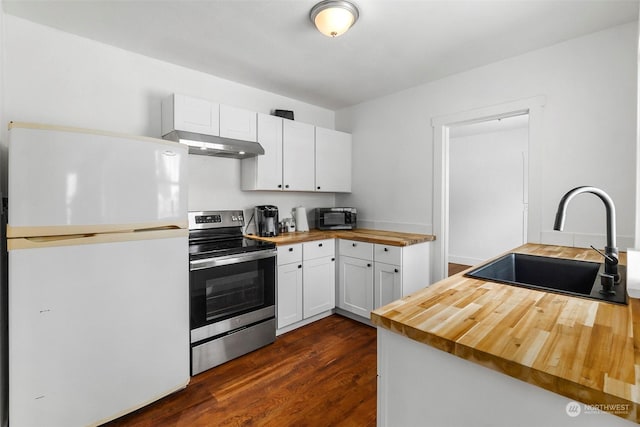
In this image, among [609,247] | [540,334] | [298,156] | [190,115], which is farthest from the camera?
[298,156]

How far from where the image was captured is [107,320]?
1.58m

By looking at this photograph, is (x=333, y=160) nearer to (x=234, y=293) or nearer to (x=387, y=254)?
(x=387, y=254)

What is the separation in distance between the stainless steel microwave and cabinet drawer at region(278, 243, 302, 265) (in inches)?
26.6

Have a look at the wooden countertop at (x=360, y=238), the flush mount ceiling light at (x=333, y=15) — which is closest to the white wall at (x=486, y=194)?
the wooden countertop at (x=360, y=238)

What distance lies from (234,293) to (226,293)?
67mm

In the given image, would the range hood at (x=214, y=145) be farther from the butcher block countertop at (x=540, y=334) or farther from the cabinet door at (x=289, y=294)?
the butcher block countertop at (x=540, y=334)

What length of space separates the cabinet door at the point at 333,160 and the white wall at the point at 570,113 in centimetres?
82

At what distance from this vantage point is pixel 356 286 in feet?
9.57

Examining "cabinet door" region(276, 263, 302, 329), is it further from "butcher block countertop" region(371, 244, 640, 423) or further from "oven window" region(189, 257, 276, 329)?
"butcher block countertop" region(371, 244, 640, 423)

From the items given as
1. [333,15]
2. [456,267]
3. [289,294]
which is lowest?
[456,267]

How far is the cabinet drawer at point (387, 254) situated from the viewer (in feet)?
8.46

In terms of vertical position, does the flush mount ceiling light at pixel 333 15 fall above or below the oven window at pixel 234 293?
above

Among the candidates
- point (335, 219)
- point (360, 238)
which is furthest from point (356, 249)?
point (335, 219)

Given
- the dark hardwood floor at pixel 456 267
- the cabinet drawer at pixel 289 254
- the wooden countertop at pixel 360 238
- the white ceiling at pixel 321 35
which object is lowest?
the dark hardwood floor at pixel 456 267
